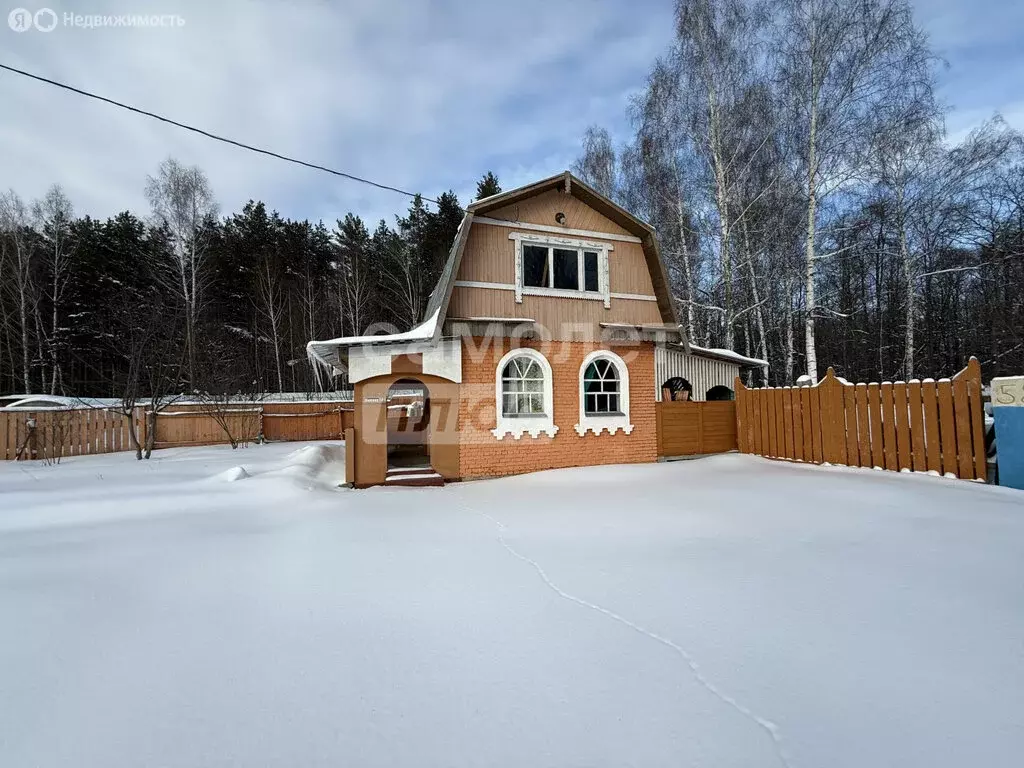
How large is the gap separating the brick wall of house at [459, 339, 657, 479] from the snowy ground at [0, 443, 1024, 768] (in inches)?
141

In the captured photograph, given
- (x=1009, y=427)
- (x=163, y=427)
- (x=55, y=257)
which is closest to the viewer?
(x=1009, y=427)

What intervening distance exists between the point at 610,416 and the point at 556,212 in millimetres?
4663

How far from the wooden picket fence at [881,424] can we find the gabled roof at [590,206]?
2.73 m

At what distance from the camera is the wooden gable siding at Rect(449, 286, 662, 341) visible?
8.95 m

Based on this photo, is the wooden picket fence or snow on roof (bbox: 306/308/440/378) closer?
the wooden picket fence

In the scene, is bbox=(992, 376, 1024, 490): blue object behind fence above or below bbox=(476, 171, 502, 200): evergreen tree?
below

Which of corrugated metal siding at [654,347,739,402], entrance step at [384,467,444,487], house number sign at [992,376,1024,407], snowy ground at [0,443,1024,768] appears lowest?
entrance step at [384,467,444,487]

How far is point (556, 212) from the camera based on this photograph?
31.9ft

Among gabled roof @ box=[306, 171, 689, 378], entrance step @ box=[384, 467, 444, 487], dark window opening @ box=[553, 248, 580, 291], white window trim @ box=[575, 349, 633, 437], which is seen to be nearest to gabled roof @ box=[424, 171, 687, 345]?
gabled roof @ box=[306, 171, 689, 378]

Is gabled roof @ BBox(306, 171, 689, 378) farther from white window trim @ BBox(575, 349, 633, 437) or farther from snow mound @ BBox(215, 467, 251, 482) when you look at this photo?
snow mound @ BBox(215, 467, 251, 482)

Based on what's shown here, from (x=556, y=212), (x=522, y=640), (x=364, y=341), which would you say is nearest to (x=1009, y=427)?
(x=522, y=640)

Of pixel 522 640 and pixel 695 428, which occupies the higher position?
pixel 695 428

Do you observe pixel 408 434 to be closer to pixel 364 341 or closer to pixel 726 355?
pixel 364 341

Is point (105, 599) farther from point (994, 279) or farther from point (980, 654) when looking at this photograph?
point (994, 279)
